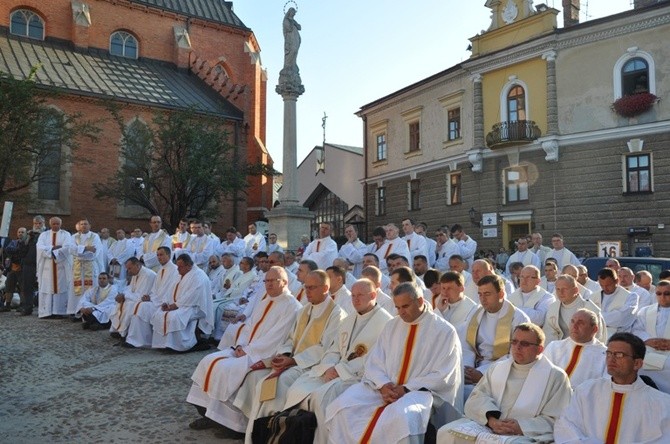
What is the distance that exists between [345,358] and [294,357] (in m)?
0.55

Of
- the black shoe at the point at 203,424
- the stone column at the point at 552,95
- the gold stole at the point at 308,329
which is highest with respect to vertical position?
the stone column at the point at 552,95

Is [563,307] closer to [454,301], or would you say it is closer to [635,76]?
[454,301]

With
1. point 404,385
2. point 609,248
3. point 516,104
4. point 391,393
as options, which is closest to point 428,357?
point 404,385

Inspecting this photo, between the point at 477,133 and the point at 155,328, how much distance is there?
1922 cm

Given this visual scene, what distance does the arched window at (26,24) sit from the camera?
88.6 feet

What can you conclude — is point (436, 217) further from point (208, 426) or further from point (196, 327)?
point (208, 426)

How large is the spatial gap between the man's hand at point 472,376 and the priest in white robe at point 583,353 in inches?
29.5

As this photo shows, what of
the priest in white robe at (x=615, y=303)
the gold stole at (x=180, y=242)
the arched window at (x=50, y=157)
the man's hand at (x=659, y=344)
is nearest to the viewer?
the man's hand at (x=659, y=344)

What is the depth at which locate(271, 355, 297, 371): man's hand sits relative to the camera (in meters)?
5.63

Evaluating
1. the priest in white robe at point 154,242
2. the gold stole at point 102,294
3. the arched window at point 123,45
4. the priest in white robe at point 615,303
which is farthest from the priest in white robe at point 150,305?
the arched window at point 123,45

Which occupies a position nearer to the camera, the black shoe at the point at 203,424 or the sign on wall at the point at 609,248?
the black shoe at the point at 203,424

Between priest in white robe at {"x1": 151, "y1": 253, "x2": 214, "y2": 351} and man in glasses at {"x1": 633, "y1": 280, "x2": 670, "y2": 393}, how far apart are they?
6.29m

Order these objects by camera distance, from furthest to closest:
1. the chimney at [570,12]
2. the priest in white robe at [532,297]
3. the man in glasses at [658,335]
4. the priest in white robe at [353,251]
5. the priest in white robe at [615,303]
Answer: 1. the chimney at [570,12]
2. the priest in white robe at [353,251]
3. the priest in white robe at [615,303]
4. the priest in white robe at [532,297]
5. the man in glasses at [658,335]

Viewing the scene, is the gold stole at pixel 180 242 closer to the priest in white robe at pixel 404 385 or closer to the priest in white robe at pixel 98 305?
the priest in white robe at pixel 98 305
